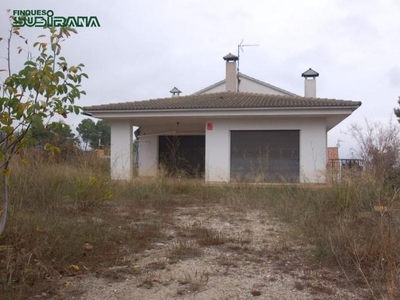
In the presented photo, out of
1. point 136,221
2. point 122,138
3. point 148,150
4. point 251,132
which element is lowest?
point 136,221

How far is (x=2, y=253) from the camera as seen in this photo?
409 cm

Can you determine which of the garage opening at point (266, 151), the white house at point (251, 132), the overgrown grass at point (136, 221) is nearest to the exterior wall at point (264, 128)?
the white house at point (251, 132)

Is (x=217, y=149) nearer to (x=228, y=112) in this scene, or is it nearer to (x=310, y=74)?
(x=228, y=112)

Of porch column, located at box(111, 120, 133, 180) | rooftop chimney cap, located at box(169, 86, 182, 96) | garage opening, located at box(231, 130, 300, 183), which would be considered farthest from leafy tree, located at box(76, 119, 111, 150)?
garage opening, located at box(231, 130, 300, 183)

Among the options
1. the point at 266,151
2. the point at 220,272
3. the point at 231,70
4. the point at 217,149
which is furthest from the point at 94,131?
the point at 220,272

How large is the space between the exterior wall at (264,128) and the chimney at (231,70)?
628 cm

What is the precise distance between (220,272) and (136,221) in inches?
112

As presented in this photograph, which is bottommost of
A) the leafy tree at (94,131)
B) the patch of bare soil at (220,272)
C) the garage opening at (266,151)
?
the patch of bare soil at (220,272)

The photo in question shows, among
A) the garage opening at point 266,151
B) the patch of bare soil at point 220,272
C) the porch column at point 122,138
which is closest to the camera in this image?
the patch of bare soil at point 220,272

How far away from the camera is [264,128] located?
46.4ft

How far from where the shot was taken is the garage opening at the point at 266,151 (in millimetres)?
13836

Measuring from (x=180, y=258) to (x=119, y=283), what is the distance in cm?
96

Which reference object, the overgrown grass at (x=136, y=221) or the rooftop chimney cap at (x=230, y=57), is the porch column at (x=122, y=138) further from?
the rooftop chimney cap at (x=230, y=57)

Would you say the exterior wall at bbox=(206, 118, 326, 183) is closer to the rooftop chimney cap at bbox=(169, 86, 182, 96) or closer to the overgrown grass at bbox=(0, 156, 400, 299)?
the overgrown grass at bbox=(0, 156, 400, 299)
